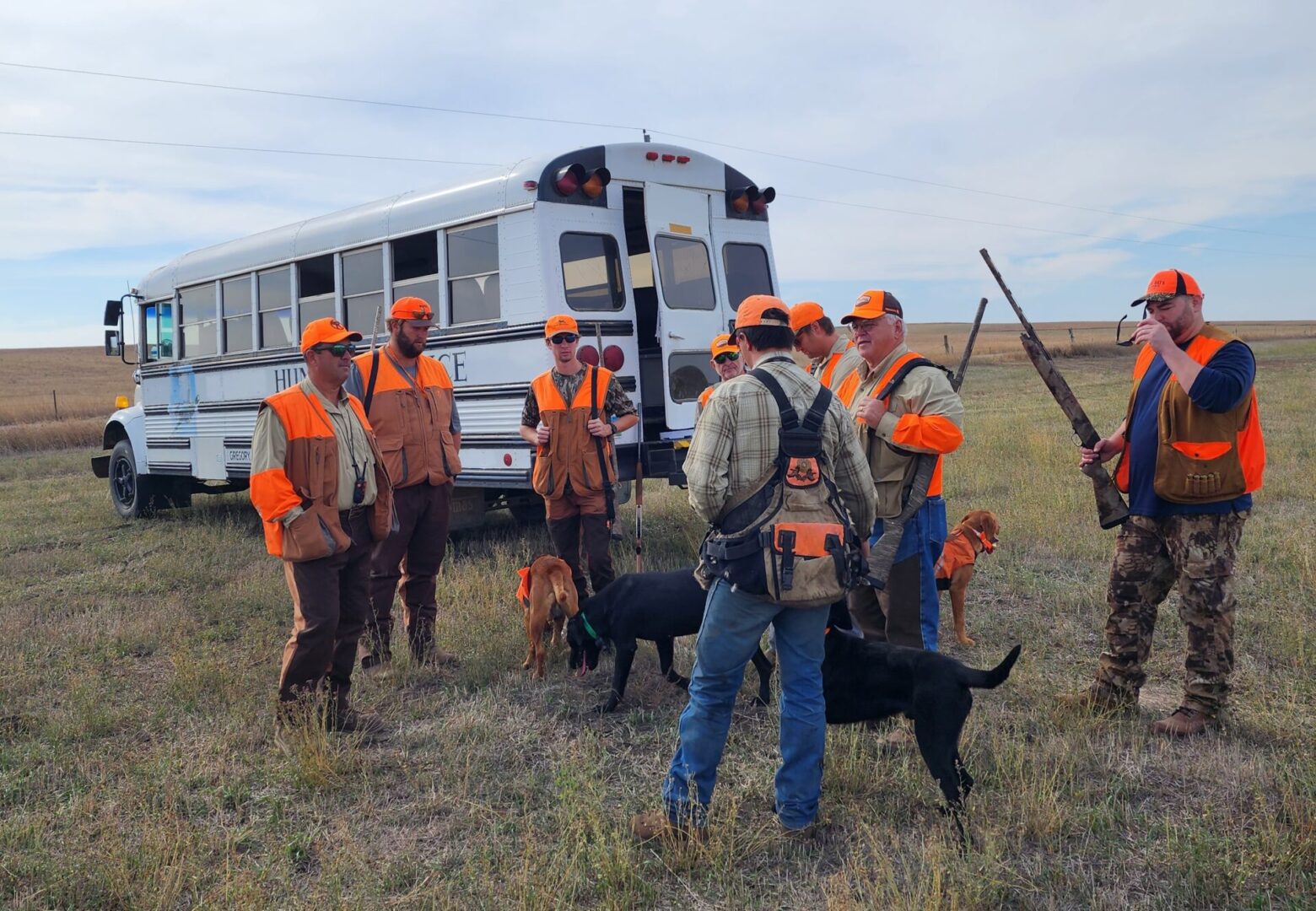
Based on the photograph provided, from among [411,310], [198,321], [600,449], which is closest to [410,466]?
[411,310]

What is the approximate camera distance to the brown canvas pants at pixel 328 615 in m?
4.58

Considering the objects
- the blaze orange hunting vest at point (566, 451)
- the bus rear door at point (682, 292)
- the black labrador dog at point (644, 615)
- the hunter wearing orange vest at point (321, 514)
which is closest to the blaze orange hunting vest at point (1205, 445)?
the black labrador dog at point (644, 615)

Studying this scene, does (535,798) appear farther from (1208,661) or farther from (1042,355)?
(1042,355)

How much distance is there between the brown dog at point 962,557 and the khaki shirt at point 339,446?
3.23 metres

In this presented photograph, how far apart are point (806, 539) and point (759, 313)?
0.79 m

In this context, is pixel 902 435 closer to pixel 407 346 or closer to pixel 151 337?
pixel 407 346

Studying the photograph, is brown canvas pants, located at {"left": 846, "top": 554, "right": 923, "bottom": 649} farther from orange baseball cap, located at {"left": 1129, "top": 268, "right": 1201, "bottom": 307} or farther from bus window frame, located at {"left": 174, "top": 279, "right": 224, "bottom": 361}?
bus window frame, located at {"left": 174, "top": 279, "right": 224, "bottom": 361}

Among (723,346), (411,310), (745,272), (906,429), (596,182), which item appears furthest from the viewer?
(745,272)

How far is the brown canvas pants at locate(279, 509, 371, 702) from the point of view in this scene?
458cm

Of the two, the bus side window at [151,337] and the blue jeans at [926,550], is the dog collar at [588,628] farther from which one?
the bus side window at [151,337]

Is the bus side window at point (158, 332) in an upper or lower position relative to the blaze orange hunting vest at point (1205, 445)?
upper

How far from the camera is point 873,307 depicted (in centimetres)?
425

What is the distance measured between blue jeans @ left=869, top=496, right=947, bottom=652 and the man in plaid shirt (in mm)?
882

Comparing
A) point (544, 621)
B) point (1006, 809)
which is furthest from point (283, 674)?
point (1006, 809)
